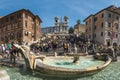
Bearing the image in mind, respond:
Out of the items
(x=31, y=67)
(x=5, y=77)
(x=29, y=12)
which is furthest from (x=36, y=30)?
(x=5, y=77)

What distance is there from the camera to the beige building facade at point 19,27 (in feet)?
197

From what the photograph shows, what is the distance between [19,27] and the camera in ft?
200

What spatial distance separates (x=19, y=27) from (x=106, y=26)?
2799cm

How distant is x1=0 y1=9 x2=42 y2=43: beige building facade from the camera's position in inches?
2360

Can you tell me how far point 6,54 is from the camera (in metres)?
26.3

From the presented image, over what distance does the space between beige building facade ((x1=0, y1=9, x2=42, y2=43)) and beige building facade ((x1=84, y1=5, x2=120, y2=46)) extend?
21199 millimetres

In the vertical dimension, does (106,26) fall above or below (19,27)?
below

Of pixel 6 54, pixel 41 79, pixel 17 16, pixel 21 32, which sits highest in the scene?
pixel 17 16

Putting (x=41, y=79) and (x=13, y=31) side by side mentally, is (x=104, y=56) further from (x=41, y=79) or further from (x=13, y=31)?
(x=13, y=31)

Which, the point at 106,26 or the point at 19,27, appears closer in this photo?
the point at 106,26

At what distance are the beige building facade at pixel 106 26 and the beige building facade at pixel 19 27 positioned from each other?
21.2 meters

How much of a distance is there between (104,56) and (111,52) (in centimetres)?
288

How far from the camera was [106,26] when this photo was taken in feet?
199

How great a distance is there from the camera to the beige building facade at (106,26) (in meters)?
59.9
